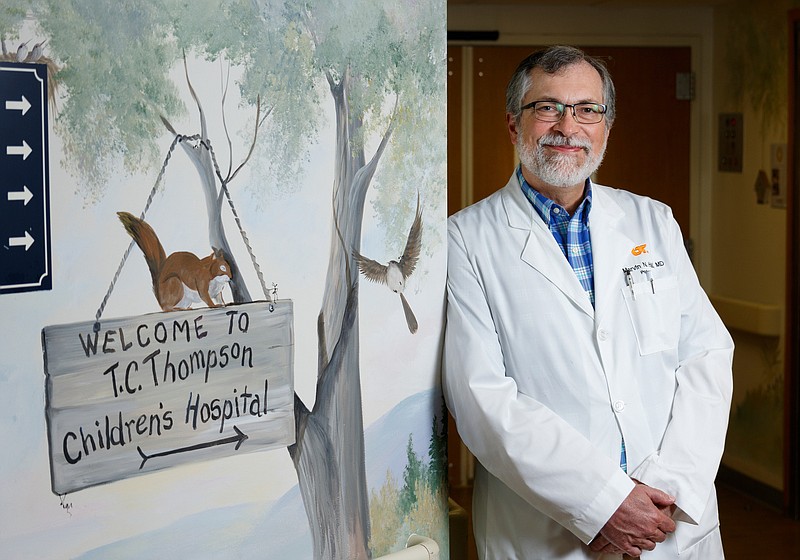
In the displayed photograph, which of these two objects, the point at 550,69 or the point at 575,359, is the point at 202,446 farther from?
the point at 550,69

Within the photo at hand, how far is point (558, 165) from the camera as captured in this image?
1.80m

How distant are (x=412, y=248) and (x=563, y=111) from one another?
1.42 ft

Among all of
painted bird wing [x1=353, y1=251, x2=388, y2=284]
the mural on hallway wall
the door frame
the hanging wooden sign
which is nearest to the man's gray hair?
the mural on hallway wall

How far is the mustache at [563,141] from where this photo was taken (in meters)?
1.79

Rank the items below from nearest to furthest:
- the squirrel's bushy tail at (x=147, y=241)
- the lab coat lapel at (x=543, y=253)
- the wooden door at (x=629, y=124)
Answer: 1. the squirrel's bushy tail at (x=147, y=241)
2. the lab coat lapel at (x=543, y=253)
3. the wooden door at (x=629, y=124)

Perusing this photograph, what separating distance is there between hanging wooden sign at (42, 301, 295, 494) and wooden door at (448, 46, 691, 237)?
9.31 feet

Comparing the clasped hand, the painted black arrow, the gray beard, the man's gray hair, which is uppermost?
the man's gray hair

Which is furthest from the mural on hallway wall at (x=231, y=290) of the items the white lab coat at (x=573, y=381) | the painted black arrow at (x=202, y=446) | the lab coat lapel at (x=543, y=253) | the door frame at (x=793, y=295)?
the door frame at (x=793, y=295)

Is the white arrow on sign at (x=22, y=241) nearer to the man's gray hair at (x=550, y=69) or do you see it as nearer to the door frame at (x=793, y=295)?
the man's gray hair at (x=550, y=69)

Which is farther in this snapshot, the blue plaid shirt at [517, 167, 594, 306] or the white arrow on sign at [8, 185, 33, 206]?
the blue plaid shirt at [517, 167, 594, 306]

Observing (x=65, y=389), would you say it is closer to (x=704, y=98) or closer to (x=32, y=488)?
(x=32, y=488)

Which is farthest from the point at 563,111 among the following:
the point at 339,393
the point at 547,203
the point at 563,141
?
the point at 339,393

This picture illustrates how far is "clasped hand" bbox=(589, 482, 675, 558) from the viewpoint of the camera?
1630 mm

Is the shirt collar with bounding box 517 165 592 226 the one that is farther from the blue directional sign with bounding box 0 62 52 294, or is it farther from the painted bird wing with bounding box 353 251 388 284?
the blue directional sign with bounding box 0 62 52 294
